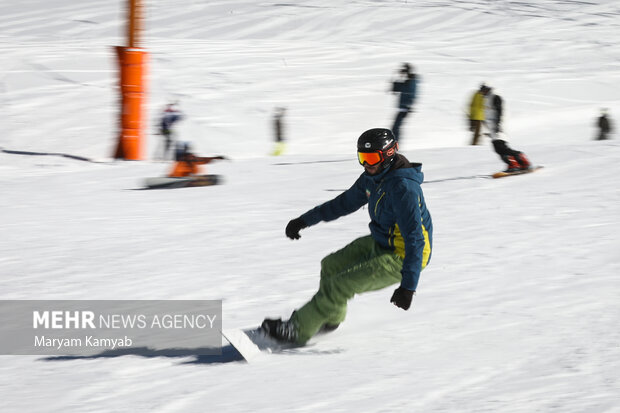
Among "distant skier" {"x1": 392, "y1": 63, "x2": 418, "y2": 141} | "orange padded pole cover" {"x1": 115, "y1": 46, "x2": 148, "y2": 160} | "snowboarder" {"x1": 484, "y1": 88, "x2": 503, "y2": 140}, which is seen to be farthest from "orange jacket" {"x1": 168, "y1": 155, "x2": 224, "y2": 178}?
"snowboarder" {"x1": 484, "y1": 88, "x2": 503, "y2": 140}

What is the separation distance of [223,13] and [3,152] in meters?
20.1

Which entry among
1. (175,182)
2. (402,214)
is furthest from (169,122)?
(402,214)

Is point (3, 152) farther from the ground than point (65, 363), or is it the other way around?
point (65, 363)

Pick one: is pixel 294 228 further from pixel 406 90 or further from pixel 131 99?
pixel 131 99

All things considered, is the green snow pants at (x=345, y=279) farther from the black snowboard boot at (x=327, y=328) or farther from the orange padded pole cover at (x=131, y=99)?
the orange padded pole cover at (x=131, y=99)

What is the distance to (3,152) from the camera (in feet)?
49.5

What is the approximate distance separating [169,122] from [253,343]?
33.8 ft

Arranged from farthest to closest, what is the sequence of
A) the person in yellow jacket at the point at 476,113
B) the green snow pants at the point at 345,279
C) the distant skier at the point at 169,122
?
the distant skier at the point at 169,122 < the person in yellow jacket at the point at 476,113 < the green snow pants at the point at 345,279

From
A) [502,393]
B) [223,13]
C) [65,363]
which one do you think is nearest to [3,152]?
[65,363]

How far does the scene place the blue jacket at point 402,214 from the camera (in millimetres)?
3859

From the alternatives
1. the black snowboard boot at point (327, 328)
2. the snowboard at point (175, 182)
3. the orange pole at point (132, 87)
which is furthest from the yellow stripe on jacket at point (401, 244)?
the orange pole at point (132, 87)

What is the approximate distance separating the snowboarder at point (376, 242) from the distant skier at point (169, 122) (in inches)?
395

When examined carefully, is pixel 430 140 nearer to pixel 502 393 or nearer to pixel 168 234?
pixel 168 234

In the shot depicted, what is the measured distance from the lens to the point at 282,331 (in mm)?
4281
